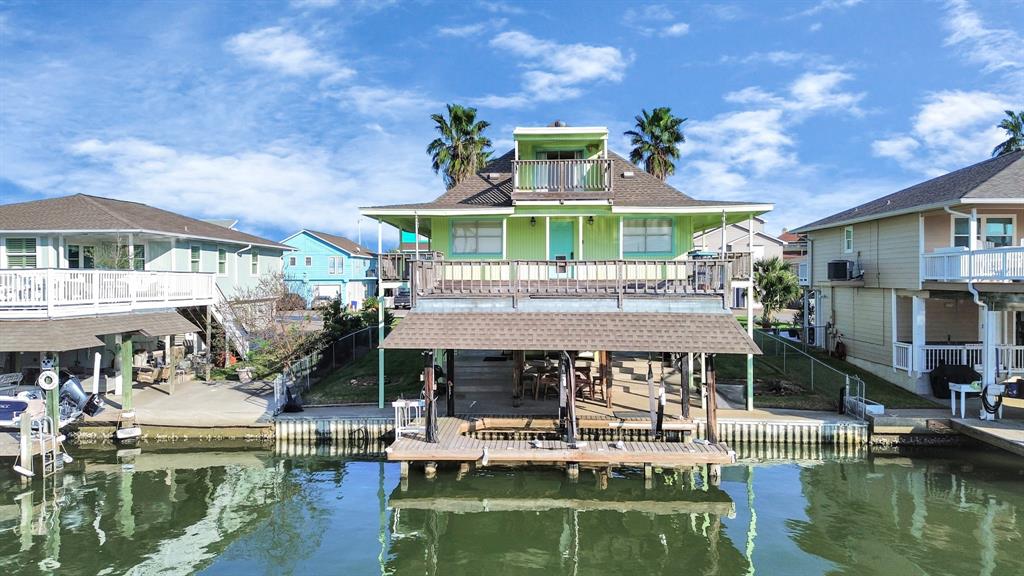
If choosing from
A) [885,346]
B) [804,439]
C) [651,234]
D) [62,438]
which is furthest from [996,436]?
[62,438]

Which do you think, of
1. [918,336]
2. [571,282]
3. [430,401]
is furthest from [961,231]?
[430,401]

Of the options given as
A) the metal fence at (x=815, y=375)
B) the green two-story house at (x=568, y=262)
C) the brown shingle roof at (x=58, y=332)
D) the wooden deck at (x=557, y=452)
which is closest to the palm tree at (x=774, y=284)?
the metal fence at (x=815, y=375)

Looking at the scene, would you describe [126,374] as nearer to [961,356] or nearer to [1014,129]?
[961,356]

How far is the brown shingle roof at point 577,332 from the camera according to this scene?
13.9 metres

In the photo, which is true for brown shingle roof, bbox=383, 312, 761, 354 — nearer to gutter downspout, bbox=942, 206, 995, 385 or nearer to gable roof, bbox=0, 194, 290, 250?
gutter downspout, bbox=942, 206, 995, 385

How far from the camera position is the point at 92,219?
22094mm

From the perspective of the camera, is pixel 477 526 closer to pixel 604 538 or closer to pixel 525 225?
pixel 604 538

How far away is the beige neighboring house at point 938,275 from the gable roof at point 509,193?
25.0ft

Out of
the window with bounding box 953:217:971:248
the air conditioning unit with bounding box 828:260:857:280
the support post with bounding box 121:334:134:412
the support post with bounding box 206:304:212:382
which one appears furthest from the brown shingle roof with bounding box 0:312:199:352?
the window with bounding box 953:217:971:248

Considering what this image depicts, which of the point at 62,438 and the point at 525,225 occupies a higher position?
the point at 525,225

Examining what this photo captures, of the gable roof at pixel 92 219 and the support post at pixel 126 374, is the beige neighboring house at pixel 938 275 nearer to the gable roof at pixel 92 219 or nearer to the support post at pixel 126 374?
the support post at pixel 126 374

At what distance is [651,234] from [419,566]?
576 inches

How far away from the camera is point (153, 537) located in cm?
1192

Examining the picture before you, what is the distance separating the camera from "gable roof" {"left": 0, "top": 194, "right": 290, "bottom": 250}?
21.5 metres
